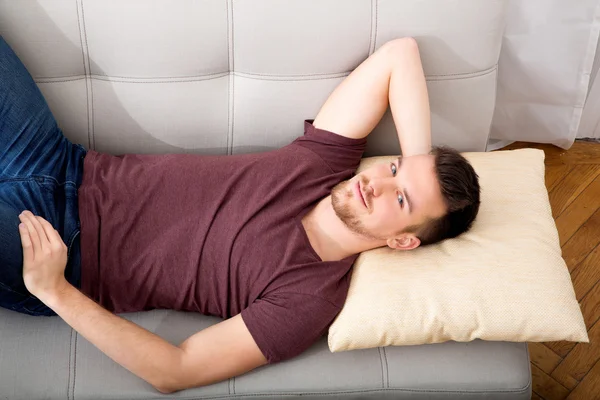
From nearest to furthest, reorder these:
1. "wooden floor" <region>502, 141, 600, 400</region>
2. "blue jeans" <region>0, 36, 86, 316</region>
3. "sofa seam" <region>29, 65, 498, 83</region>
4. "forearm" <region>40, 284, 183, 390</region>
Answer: "forearm" <region>40, 284, 183, 390</region>
"blue jeans" <region>0, 36, 86, 316</region>
"sofa seam" <region>29, 65, 498, 83</region>
"wooden floor" <region>502, 141, 600, 400</region>

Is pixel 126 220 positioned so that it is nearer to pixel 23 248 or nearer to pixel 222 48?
pixel 23 248

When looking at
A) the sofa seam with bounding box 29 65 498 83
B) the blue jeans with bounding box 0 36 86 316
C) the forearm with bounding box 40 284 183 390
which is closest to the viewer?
the forearm with bounding box 40 284 183 390

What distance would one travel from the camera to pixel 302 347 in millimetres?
1401

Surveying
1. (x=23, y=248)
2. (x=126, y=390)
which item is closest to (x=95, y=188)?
(x=23, y=248)

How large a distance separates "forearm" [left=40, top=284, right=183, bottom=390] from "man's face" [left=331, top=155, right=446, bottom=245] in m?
0.52

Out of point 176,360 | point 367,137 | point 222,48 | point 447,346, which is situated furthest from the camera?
point 367,137

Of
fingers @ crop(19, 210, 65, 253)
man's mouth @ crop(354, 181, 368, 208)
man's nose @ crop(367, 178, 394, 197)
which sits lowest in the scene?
fingers @ crop(19, 210, 65, 253)

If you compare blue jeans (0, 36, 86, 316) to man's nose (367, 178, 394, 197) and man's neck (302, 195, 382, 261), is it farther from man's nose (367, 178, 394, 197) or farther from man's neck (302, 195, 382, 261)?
man's nose (367, 178, 394, 197)

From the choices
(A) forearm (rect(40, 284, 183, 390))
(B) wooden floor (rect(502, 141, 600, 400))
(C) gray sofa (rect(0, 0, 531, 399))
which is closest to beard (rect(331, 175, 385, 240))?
(C) gray sofa (rect(0, 0, 531, 399))

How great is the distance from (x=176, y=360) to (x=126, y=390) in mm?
159

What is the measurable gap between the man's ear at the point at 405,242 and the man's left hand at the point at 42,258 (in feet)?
2.48

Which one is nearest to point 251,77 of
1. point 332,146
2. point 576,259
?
point 332,146

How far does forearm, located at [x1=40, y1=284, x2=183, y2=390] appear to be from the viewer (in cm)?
132

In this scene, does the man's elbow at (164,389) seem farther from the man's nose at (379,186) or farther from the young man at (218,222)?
the man's nose at (379,186)
